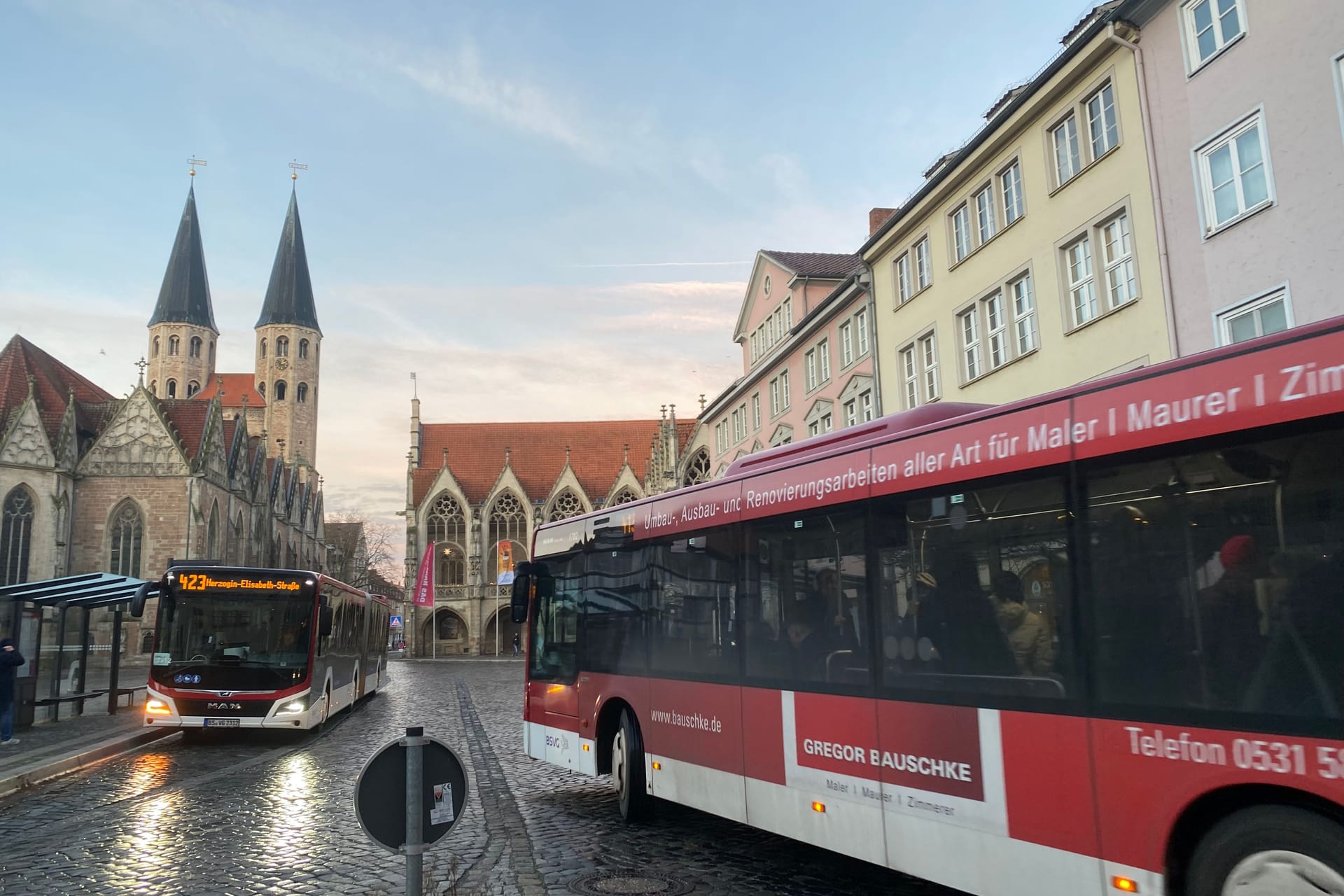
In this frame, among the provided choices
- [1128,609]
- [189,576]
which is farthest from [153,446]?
[1128,609]

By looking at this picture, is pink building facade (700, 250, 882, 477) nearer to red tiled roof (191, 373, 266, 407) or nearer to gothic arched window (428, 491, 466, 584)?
gothic arched window (428, 491, 466, 584)

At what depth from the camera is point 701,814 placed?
9.30m

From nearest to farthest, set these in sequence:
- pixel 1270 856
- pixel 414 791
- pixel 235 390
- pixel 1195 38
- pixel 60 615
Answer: pixel 1270 856 → pixel 414 791 → pixel 1195 38 → pixel 60 615 → pixel 235 390

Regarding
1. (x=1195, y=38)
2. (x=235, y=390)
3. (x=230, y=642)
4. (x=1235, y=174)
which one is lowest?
(x=230, y=642)

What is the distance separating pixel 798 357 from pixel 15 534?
136 feet

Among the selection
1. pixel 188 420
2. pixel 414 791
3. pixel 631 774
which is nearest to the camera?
pixel 414 791

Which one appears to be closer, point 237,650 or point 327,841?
point 327,841

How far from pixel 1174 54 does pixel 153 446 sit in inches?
2139

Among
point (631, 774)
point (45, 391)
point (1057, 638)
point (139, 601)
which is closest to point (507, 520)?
point (45, 391)

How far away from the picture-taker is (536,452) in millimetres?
81688

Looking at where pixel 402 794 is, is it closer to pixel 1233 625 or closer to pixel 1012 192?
pixel 1233 625

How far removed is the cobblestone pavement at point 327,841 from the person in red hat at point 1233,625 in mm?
3084

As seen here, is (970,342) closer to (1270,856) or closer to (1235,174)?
(1235,174)

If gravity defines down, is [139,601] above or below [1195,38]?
below
